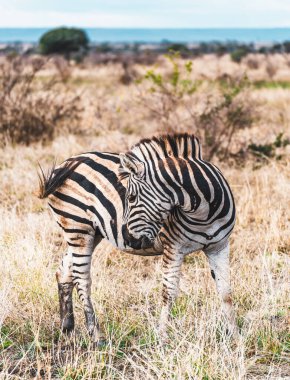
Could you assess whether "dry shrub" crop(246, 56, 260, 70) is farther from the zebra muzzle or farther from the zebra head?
the zebra head

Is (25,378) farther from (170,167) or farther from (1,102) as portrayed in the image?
(1,102)

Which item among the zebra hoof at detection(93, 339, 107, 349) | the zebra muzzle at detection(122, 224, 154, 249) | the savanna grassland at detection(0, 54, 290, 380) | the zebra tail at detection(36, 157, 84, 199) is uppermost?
the zebra tail at detection(36, 157, 84, 199)

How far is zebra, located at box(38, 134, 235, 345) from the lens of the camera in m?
4.02

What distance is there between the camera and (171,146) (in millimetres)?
4199

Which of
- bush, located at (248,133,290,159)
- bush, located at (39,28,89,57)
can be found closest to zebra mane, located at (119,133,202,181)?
bush, located at (248,133,290,159)

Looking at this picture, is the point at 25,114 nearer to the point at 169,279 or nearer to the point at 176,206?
the point at 169,279

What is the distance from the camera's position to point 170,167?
404 centimetres

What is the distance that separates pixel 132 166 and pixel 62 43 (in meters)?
42.1

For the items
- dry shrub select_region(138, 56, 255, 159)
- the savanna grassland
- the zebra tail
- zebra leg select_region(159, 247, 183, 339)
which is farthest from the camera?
dry shrub select_region(138, 56, 255, 159)

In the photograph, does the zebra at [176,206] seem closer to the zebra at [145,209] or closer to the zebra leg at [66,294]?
the zebra at [145,209]

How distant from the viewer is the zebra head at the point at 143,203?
398cm

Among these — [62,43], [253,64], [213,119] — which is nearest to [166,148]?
[213,119]

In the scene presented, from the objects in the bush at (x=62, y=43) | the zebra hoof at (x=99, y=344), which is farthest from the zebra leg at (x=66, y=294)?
the bush at (x=62, y=43)

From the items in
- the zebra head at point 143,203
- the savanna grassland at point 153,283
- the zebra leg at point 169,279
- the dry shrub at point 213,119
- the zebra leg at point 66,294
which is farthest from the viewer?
the dry shrub at point 213,119
